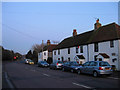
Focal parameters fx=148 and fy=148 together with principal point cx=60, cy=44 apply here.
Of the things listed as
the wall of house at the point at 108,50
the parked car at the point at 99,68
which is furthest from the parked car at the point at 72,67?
the wall of house at the point at 108,50

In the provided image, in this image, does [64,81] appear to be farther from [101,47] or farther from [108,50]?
[101,47]

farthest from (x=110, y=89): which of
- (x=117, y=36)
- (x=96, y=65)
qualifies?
(x=117, y=36)

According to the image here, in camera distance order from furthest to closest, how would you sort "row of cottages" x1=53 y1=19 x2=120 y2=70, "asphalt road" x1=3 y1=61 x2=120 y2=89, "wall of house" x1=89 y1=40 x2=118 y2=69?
"row of cottages" x1=53 y1=19 x2=120 y2=70
"wall of house" x1=89 y1=40 x2=118 y2=69
"asphalt road" x1=3 y1=61 x2=120 y2=89

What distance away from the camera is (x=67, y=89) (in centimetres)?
858

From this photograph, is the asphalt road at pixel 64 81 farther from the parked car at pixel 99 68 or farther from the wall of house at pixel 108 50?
the wall of house at pixel 108 50

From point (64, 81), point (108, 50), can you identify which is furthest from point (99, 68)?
point (108, 50)

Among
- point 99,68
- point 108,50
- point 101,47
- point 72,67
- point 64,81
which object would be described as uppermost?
point 101,47

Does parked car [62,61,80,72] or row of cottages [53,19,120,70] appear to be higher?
row of cottages [53,19,120,70]

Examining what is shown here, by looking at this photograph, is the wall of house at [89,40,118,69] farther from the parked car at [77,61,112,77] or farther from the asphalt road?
the parked car at [77,61,112,77]

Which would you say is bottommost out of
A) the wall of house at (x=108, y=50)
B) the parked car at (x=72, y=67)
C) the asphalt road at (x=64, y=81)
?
the asphalt road at (x=64, y=81)

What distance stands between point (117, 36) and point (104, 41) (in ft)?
8.74

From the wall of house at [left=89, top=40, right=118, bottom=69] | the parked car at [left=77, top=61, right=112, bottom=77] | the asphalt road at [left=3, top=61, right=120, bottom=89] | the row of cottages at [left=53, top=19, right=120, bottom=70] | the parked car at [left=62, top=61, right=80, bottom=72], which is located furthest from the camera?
the row of cottages at [left=53, top=19, right=120, bottom=70]

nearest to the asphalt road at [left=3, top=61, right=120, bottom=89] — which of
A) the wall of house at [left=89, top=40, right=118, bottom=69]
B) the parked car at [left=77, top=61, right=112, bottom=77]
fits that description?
the parked car at [left=77, top=61, right=112, bottom=77]

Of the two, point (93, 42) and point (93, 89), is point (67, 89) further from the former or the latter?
point (93, 42)
